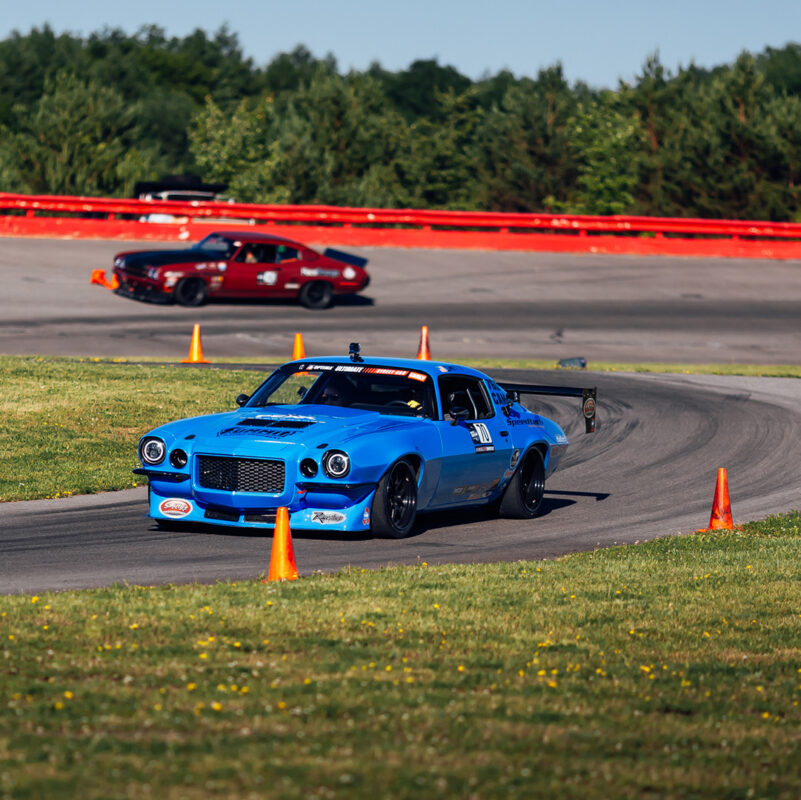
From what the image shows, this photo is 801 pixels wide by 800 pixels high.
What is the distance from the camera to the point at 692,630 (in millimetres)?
7746

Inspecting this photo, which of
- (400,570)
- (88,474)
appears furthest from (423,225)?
(400,570)

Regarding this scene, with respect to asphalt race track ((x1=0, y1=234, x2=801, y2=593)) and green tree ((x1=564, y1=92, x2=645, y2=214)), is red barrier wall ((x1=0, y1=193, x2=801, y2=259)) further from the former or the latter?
green tree ((x1=564, y1=92, x2=645, y2=214))

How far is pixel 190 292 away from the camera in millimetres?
29266

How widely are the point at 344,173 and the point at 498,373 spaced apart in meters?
32.7

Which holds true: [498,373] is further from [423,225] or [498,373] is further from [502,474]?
[423,225]

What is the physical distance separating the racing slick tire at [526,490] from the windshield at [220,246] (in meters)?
17.6

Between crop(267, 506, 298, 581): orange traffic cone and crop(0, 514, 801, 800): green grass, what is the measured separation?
0.63ft

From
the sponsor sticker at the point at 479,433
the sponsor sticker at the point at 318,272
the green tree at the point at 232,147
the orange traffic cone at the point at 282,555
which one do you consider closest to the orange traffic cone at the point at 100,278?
the sponsor sticker at the point at 318,272

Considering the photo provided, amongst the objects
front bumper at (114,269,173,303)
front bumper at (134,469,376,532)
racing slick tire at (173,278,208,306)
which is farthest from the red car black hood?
front bumper at (134,469,376,532)

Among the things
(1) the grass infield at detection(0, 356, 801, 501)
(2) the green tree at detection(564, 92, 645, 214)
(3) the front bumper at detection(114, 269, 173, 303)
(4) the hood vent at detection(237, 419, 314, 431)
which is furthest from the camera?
(2) the green tree at detection(564, 92, 645, 214)

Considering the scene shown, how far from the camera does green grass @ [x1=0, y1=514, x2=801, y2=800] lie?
4.78m

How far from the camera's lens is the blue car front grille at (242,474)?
1080cm

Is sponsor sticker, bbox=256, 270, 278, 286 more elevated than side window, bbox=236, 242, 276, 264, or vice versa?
side window, bbox=236, 242, 276, 264

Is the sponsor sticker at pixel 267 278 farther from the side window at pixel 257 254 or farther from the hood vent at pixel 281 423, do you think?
the hood vent at pixel 281 423
